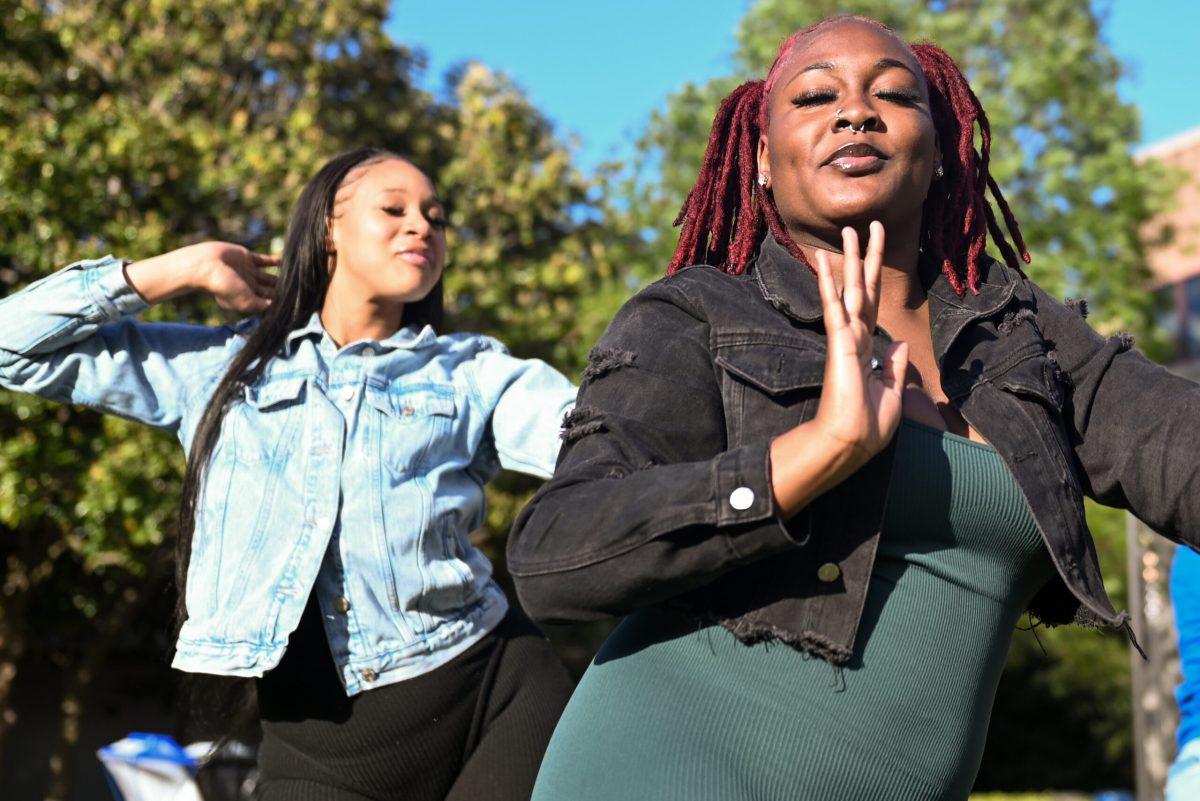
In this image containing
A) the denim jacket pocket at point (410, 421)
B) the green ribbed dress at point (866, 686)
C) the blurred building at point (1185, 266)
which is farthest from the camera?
the blurred building at point (1185, 266)

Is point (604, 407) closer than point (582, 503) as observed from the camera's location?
No

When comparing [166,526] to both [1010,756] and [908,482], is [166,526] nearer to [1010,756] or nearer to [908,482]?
[908,482]

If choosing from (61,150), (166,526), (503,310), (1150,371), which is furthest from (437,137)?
(1150,371)

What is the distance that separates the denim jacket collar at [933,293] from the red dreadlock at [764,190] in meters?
0.04

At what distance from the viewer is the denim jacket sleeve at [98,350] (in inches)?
121

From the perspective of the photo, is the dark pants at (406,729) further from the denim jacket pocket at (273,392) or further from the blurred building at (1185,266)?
the blurred building at (1185,266)

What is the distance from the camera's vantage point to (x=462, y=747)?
277 cm

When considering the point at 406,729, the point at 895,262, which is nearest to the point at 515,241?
the point at 406,729

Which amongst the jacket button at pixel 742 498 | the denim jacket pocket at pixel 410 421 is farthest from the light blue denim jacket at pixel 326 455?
the jacket button at pixel 742 498

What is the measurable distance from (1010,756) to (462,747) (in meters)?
16.1

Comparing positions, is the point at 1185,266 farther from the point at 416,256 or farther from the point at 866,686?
the point at 866,686

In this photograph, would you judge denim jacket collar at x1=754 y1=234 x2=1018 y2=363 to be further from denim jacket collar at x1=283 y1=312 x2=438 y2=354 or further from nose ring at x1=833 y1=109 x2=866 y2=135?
denim jacket collar at x1=283 y1=312 x2=438 y2=354

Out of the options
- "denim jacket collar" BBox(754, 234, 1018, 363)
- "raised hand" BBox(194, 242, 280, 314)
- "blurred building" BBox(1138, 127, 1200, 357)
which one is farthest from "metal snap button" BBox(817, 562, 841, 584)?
"blurred building" BBox(1138, 127, 1200, 357)

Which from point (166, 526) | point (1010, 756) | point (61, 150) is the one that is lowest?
point (1010, 756)
